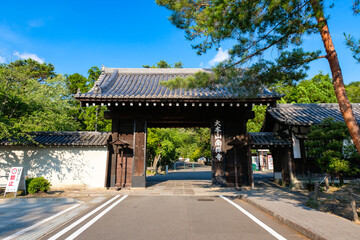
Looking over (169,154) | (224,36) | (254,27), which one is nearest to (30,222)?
(224,36)

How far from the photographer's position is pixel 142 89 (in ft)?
37.9

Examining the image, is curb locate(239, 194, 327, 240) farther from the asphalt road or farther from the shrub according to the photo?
the shrub

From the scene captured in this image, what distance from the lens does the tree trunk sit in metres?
5.02

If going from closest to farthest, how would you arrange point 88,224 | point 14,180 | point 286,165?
point 88,224, point 14,180, point 286,165

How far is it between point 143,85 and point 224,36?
754cm

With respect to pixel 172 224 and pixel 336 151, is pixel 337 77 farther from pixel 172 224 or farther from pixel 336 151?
pixel 172 224

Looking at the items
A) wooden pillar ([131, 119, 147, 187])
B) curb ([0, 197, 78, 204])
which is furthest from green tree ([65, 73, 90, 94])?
curb ([0, 197, 78, 204])

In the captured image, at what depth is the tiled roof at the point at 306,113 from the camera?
11.0 m

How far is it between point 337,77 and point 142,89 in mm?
9155

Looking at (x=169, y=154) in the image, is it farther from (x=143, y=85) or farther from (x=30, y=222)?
(x=30, y=222)

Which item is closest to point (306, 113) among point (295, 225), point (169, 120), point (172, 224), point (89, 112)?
point (169, 120)

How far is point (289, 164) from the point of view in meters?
11.0

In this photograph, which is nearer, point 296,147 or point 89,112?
point 296,147

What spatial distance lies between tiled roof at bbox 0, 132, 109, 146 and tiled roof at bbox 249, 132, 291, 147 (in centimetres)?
856
